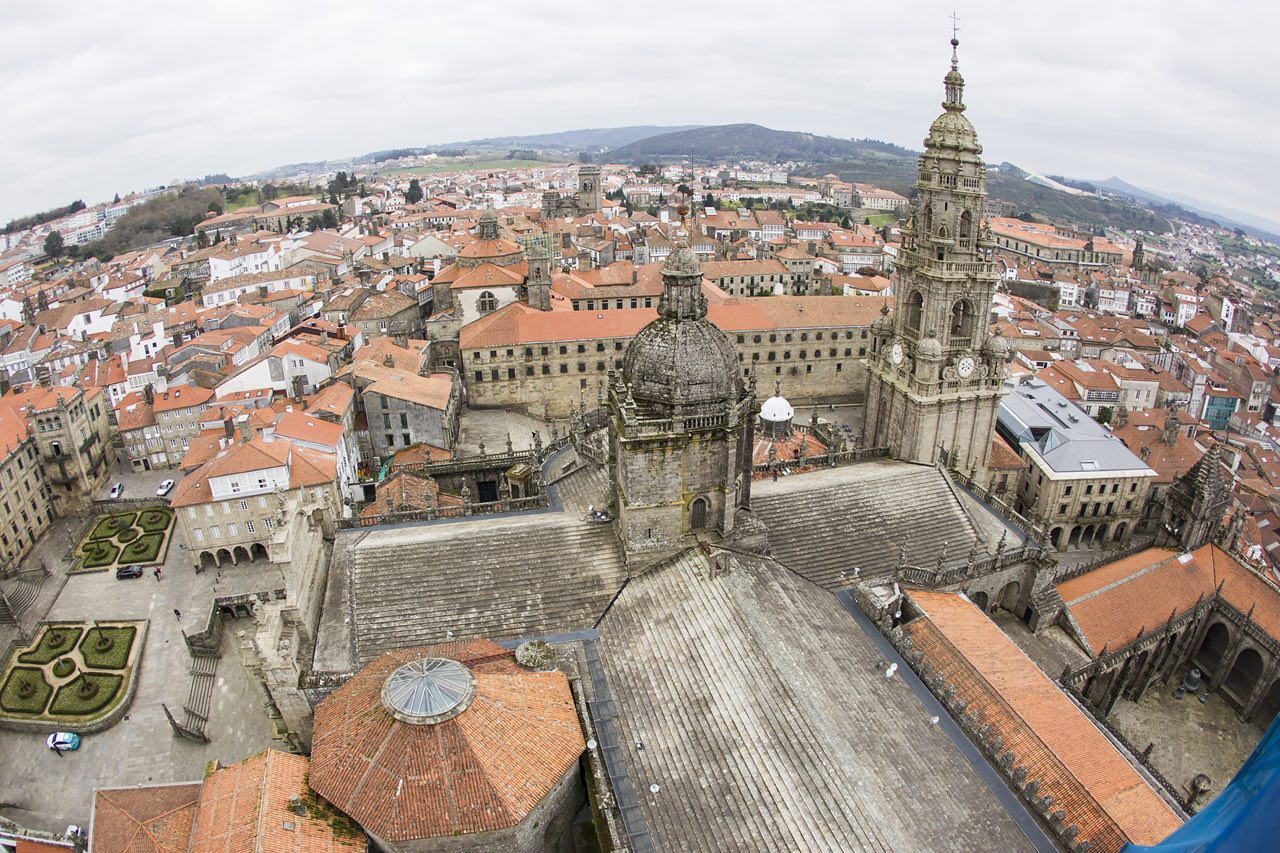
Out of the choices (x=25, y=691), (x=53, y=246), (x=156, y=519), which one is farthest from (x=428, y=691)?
(x=53, y=246)

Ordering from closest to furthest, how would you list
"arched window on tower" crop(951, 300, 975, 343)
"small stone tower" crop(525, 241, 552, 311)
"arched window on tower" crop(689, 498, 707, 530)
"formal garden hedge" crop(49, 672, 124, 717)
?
"arched window on tower" crop(689, 498, 707, 530), "formal garden hedge" crop(49, 672, 124, 717), "arched window on tower" crop(951, 300, 975, 343), "small stone tower" crop(525, 241, 552, 311)

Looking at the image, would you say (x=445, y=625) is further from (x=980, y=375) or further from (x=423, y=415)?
(x=980, y=375)

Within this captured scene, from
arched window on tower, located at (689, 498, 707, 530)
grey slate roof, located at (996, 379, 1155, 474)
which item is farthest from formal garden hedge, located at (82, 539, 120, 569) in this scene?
grey slate roof, located at (996, 379, 1155, 474)

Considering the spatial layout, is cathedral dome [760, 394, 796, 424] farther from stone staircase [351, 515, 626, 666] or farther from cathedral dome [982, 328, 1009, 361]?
stone staircase [351, 515, 626, 666]

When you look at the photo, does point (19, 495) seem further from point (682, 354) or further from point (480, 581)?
point (682, 354)

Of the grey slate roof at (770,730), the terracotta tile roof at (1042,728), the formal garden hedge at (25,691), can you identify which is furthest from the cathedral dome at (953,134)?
the formal garden hedge at (25,691)

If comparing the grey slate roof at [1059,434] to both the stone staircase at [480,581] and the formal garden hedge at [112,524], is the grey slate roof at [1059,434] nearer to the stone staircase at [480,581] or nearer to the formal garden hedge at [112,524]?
the stone staircase at [480,581]

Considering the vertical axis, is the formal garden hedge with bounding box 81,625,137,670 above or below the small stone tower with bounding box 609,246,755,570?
below
